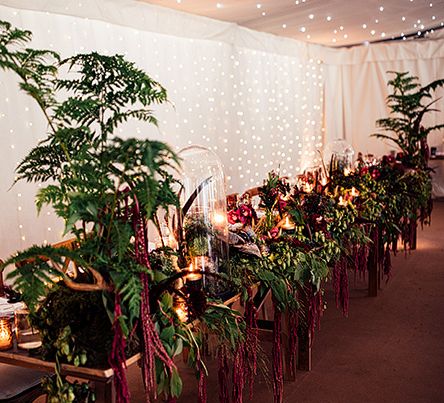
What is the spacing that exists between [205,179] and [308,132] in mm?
6818

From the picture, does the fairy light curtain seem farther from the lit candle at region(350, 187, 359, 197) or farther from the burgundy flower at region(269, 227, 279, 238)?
the lit candle at region(350, 187, 359, 197)

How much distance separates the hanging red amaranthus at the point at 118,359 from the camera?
5.74ft

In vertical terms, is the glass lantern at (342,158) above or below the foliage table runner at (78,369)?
above

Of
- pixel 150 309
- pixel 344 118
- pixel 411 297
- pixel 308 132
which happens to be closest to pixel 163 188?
pixel 150 309

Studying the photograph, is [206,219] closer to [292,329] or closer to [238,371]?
[238,371]

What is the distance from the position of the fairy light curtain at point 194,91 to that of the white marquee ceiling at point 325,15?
0.85ft

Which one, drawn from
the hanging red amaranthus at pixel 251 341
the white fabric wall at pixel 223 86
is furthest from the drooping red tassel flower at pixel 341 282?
the white fabric wall at pixel 223 86

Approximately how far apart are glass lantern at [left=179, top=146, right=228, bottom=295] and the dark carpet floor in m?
0.94

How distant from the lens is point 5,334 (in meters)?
2.06

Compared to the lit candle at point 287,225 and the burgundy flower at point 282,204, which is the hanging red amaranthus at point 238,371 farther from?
the burgundy flower at point 282,204

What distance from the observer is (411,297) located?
4.62 metres

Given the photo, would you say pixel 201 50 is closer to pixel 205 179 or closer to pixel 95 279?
pixel 205 179

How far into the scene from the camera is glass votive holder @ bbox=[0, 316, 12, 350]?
80.6 inches

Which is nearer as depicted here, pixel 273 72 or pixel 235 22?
pixel 235 22
